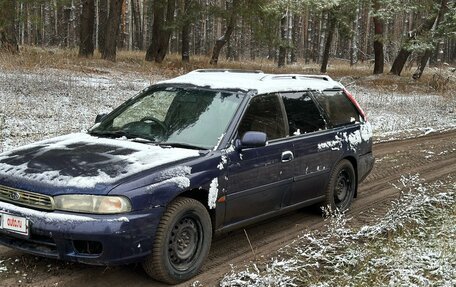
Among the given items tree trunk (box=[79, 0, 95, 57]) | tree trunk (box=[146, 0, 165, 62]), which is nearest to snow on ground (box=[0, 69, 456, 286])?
tree trunk (box=[79, 0, 95, 57])

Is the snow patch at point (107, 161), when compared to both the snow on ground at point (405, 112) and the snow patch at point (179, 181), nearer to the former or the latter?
the snow patch at point (179, 181)

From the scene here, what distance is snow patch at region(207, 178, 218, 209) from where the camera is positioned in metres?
4.85

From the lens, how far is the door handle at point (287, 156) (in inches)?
225

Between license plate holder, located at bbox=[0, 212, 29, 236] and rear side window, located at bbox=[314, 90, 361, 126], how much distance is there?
3.88 meters

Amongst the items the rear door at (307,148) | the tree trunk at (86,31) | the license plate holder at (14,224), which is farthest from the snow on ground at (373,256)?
the tree trunk at (86,31)

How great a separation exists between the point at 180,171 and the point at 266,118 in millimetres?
1541

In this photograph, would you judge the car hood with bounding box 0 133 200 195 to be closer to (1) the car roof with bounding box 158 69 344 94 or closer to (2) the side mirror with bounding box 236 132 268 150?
(2) the side mirror with bounding box 236 132 268 150

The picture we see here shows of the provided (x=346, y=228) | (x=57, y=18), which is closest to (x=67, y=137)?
(x=346, y=228)

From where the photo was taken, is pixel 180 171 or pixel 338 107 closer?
pixel 180 171

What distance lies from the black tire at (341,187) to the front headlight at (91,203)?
3272mm

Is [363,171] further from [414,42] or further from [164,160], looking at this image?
[414,42]

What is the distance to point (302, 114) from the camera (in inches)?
247

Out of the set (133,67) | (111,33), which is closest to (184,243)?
(133,67)

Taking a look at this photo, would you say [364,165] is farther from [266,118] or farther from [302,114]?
[266,118]
